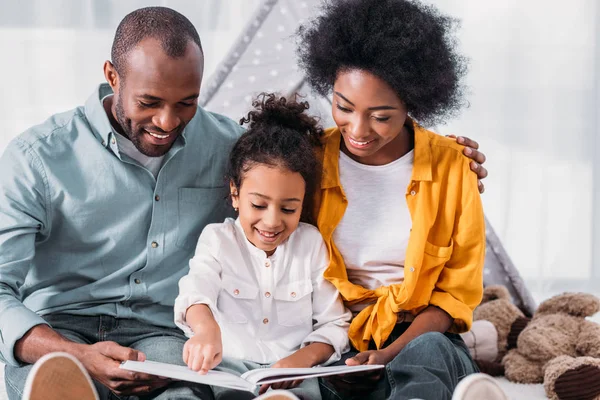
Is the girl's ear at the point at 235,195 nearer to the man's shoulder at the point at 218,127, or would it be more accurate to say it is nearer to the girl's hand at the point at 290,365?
the man's shoulder at the point at 218,127

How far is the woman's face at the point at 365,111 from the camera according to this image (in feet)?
5.15

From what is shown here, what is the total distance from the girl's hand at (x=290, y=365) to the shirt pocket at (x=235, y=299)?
0.15 m

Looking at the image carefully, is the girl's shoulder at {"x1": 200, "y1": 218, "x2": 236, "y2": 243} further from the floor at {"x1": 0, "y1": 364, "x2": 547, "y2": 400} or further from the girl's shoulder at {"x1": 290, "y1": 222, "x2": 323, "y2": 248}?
the floor at {"x1": 0, "y1": 364, "x2": 547, "y2": 400}

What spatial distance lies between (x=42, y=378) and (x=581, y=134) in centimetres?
260

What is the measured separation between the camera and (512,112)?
3.23 meters

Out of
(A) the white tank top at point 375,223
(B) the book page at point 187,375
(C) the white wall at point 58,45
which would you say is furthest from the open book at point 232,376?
(C) the white wall at point 58,45

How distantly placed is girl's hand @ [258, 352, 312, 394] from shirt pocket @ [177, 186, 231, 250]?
0.36 meters

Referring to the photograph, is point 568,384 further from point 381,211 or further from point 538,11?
point 538,11

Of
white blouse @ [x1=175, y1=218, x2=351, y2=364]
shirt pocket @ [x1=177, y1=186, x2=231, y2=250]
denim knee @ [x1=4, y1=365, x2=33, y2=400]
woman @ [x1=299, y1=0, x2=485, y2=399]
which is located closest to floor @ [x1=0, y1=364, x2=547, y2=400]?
woman @ [x1=299, y1=0, x2=485, y2=399]

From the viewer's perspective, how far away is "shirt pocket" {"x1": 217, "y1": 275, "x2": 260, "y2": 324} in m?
1.59

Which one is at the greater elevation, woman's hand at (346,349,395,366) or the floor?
woman's hand at (346,349,395,366)

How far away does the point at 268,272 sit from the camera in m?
1.61

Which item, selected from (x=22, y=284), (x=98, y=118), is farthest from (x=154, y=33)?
(x=22, y=284)

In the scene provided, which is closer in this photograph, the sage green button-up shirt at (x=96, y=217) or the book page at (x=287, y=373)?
the book page at (x=287, y=373)
